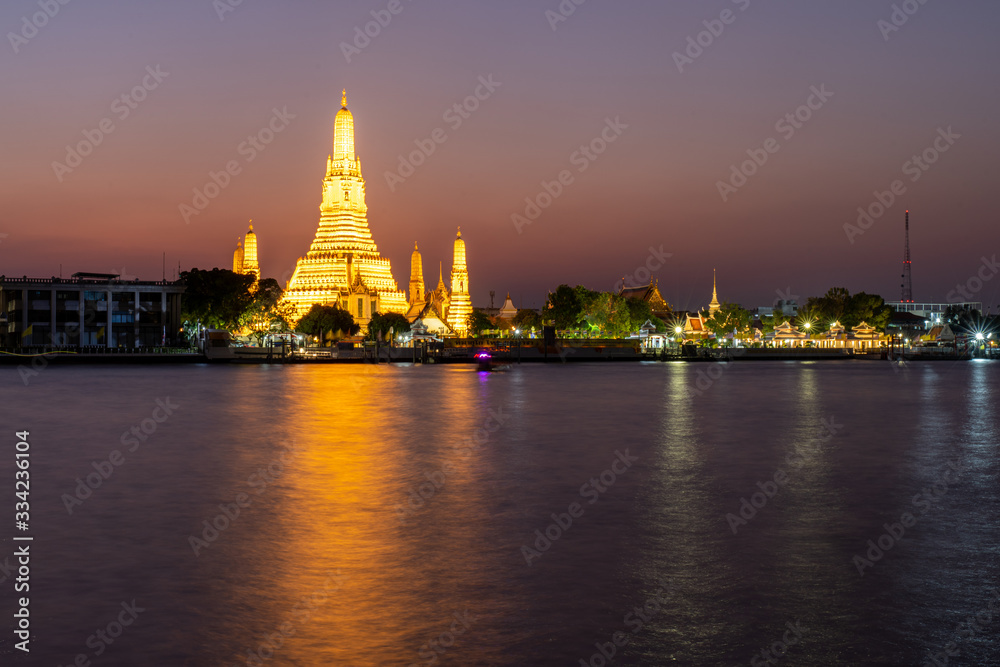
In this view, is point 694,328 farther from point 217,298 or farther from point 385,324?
point 217,298

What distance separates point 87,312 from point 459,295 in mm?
75682

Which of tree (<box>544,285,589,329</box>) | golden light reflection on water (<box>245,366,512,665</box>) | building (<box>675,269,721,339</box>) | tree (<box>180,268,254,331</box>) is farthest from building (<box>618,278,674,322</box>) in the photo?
golden light reflection on water (<box>245,366,512,665</box>)

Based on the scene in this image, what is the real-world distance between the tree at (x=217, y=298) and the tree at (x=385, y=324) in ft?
99.0

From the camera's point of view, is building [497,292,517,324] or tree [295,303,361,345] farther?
building [497,292,517,324]

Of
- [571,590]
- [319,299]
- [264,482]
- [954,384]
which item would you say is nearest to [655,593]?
[571,590]

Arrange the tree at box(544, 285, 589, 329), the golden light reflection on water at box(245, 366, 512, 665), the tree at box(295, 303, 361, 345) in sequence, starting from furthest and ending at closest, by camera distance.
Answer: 1. the tree at box(295, 303, 361, 345)
2. the tree at box(544, 285, 589, 329)
3. the golden light reflection on water at box(245, 366, 512, 665)

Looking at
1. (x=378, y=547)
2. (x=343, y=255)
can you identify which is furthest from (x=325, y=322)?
(x=378, y=547)

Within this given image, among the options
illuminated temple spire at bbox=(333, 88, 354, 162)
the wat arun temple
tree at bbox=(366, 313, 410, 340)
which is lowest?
tree at bbox=(366, 313, 410, 340)

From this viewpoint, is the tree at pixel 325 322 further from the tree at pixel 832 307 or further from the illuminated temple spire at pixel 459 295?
Result: the tree at pixel 832 307

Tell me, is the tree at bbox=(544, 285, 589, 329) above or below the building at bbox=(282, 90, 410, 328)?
below

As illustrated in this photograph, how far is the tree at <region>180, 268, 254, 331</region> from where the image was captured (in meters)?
107

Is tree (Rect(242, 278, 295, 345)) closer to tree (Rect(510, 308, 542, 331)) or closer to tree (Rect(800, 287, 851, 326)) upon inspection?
tree (Rect(510, 308, 542, 331))

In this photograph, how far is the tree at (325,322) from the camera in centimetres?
12875

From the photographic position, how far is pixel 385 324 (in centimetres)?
13975
